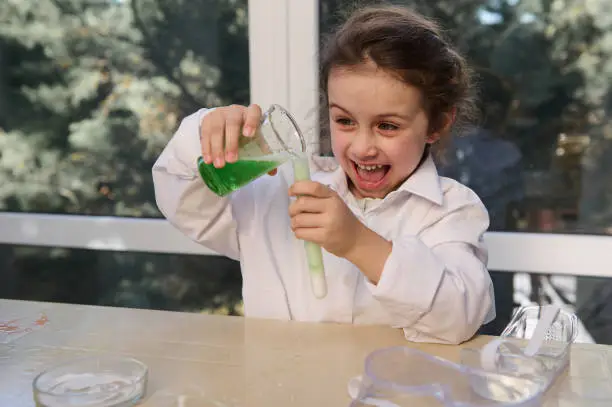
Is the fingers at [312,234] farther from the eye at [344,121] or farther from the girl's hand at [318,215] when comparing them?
the eye at [344,121]

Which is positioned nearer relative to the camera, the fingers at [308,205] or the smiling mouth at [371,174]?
the fingers at [308,205]

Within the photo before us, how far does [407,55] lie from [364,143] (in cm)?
17

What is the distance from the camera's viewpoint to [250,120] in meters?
0.90

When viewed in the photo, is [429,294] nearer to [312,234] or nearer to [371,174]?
[312,234]

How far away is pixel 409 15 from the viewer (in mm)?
1219

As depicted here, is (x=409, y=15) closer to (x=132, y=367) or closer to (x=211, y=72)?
(x=211, y=72)

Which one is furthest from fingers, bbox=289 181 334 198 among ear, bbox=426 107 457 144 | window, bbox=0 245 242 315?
window, bbox=0 245 242 315

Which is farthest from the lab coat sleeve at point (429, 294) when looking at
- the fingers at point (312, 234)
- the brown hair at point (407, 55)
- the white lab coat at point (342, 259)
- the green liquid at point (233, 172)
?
the brown hair at point (407, 55)

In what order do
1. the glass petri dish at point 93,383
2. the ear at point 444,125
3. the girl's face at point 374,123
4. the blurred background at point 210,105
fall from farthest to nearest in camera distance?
the blurred background at point 210,105 → the ear at point 444,125 → the girl's face at point 374,123 → the glass petri dish at point 93,383

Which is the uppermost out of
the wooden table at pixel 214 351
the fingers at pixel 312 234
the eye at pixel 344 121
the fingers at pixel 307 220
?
the eye at pixel 344 121

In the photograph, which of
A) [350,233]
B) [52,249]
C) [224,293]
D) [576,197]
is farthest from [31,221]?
[576,197]

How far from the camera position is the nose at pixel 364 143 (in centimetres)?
103

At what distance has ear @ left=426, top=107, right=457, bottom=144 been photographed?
3.77 feet

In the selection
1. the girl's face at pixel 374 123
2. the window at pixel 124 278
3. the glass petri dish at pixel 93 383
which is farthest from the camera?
the window at pixel 124 278
